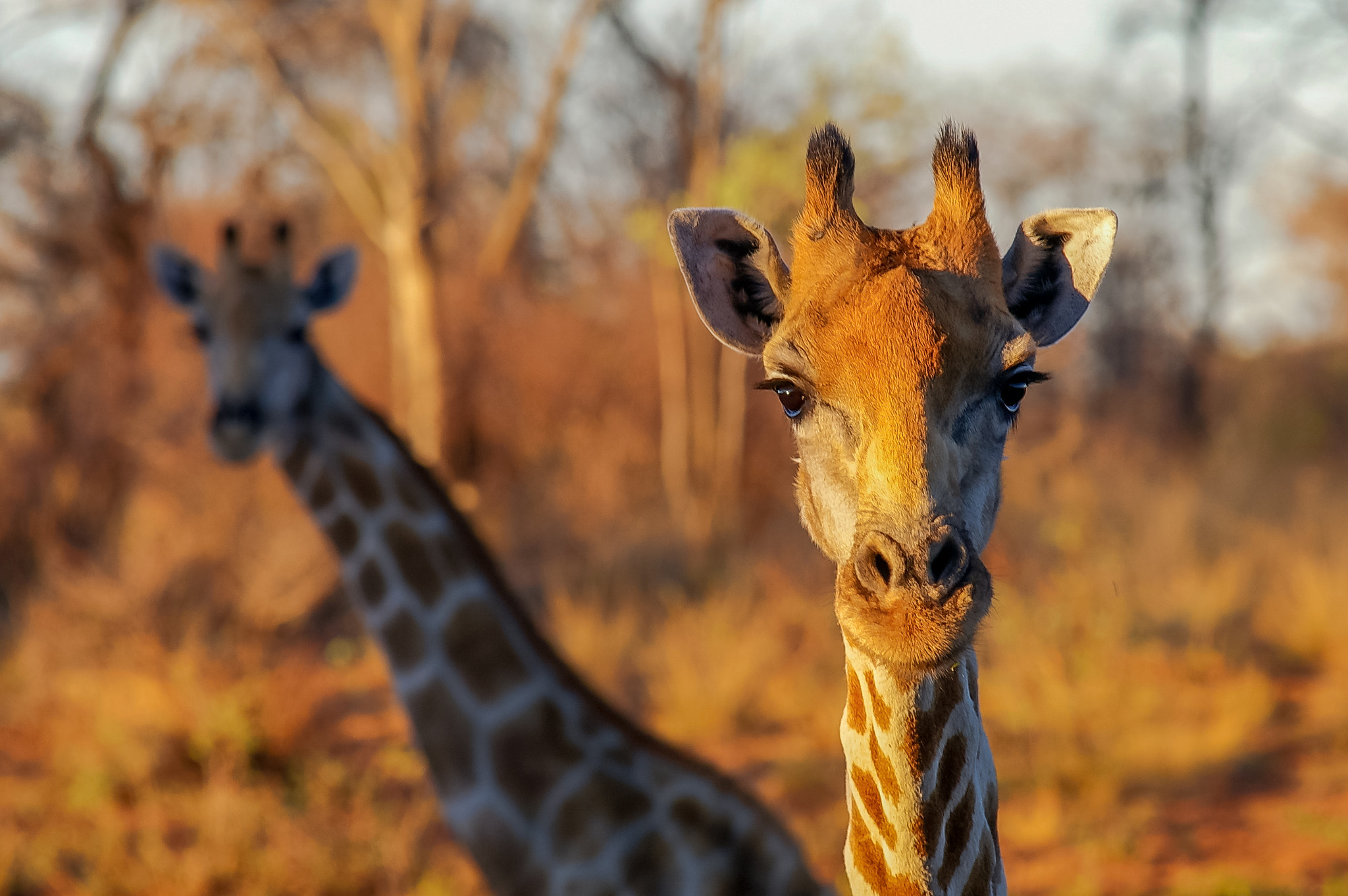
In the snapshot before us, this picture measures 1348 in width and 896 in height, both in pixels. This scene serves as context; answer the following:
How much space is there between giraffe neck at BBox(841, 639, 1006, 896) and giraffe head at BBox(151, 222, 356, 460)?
3496 millimetres

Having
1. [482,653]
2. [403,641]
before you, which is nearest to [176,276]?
[403,641]

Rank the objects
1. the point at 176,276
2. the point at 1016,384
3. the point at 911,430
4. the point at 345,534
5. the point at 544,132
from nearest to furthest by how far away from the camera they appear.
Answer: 1. the point at 911,430
2. the point at 1016,384
3. the point at 345,534
4. the point at 176,276
5. the point at 544,132

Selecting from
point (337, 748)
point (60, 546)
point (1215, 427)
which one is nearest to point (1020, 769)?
point (337, 748)

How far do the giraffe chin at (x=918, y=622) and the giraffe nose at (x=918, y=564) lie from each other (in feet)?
0.03

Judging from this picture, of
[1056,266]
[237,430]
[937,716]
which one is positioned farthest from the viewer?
[237,430]

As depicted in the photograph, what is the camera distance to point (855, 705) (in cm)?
210

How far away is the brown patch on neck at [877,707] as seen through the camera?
6.41 ft

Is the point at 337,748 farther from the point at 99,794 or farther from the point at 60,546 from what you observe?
the point at 60,546

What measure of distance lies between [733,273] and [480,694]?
2.36 meters

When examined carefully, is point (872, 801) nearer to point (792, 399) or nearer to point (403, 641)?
point (792, 399)

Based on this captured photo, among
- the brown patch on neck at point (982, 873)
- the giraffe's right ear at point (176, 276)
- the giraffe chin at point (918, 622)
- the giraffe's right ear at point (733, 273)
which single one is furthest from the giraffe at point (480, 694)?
the giraffe chin at point (918, 622)

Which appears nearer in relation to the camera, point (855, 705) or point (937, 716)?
point (937, 716)

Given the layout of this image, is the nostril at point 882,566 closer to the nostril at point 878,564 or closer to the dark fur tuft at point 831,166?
the nostril at point 878,564

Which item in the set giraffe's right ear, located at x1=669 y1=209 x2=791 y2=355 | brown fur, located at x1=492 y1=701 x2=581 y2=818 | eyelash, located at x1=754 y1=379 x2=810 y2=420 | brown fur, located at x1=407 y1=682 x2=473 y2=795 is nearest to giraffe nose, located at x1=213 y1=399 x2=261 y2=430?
brown fur, located at x1=407 y1=682 x2=473 y2=795
